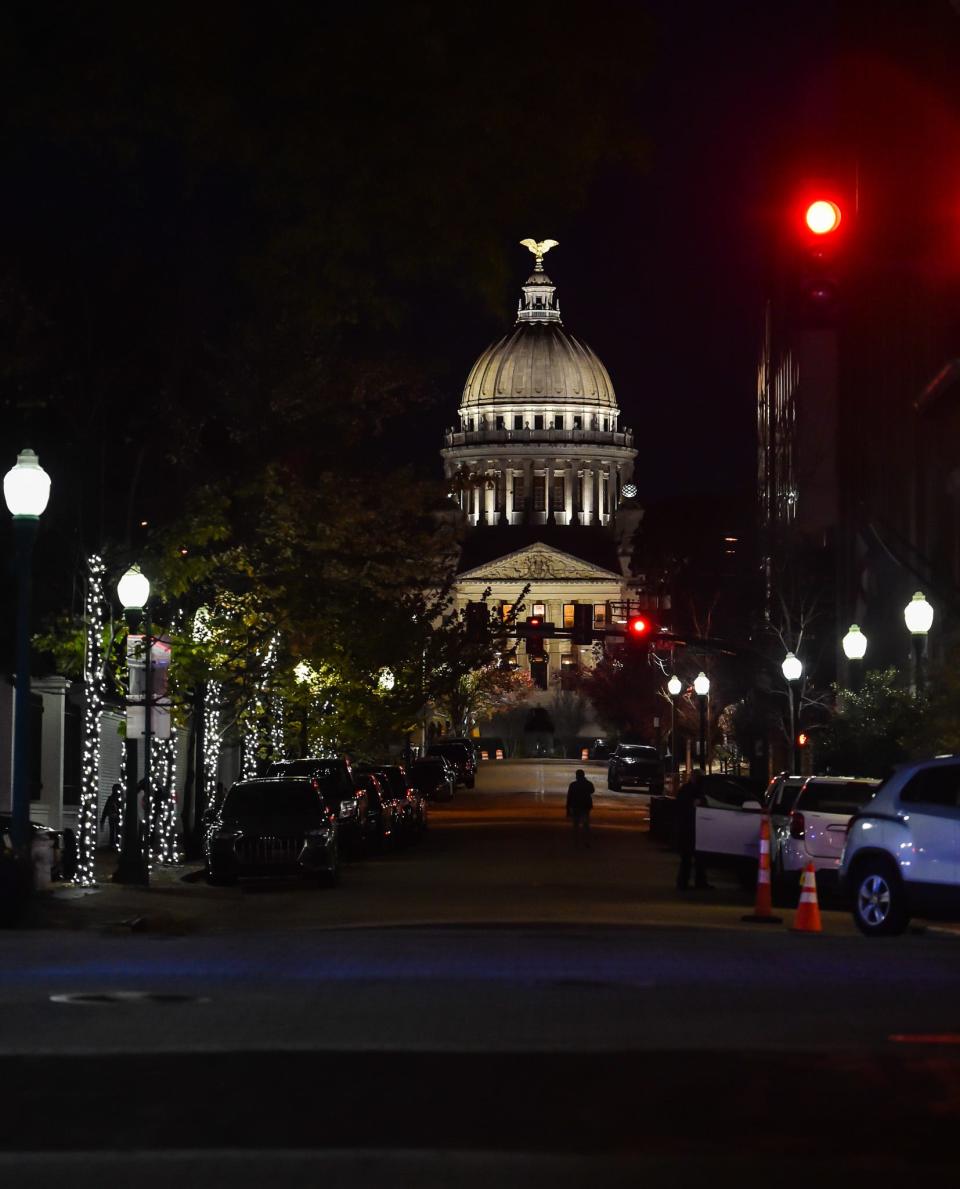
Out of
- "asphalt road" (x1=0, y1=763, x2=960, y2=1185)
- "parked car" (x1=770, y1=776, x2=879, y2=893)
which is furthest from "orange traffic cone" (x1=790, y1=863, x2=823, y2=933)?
"parked car" (x1=770, y1=776, x2=879, y2=893)

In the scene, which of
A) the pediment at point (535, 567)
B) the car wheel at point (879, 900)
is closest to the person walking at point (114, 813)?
the car wheel at point (879, 900)

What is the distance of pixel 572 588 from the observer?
19988cm

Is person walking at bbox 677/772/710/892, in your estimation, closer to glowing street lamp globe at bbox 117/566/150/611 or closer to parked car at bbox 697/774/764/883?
parked car at bbox 697/774/764/883

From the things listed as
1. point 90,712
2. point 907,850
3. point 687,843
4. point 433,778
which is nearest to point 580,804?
point 687,843

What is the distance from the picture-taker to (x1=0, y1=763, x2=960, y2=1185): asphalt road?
8375 millimetres

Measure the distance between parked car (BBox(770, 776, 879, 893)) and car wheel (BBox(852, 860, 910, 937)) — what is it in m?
6.56

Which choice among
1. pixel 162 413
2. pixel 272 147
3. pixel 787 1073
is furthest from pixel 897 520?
pixel 787 1073

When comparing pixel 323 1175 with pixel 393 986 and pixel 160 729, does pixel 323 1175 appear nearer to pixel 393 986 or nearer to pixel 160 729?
pixel 393 986

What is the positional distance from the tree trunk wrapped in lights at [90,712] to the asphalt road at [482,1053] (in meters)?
7.42

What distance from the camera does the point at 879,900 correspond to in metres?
20.8

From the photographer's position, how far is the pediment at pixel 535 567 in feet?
649

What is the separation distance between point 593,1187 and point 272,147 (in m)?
10.2

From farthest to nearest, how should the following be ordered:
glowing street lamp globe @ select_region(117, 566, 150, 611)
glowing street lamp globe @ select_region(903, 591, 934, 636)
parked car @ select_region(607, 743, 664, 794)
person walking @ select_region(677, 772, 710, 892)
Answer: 1. parked car @ select_region(607, 743, 664, 794)
2. glowing street lamp globe @ select_region(903, 591, 934, 636)
3. person walking @ select_region(677, 772, 710, 892)
4. glowing street lamp globe @ select_region(117, 566, 150, 611)

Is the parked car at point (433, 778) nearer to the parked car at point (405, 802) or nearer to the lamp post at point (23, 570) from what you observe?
the parked car at point (405, 802)
